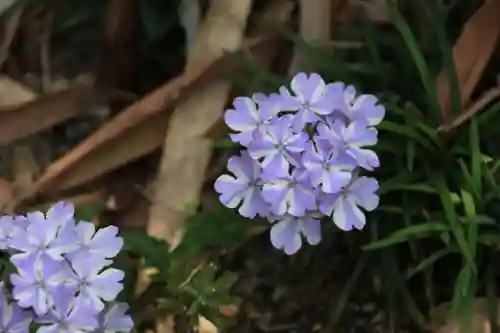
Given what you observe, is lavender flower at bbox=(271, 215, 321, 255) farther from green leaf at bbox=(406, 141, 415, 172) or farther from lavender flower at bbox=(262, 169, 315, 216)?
green leaf at bbox=(406, 141, 415, 172)

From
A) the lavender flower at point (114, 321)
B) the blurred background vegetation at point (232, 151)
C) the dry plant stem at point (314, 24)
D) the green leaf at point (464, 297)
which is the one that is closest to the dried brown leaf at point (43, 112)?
the blurred background vegetation at point (232, 151)

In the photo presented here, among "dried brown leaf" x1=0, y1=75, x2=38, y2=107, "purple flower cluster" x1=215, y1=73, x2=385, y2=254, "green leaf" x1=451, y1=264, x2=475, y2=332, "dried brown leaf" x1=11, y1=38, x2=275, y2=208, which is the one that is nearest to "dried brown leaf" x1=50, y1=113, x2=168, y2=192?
"dried brown leaf" x1=11, y1=38, x2=275, y2=208

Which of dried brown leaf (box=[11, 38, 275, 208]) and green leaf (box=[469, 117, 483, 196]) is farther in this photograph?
dried brown leaf (box=[11, 38, 275, 208])

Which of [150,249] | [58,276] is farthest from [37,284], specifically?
[150,249]

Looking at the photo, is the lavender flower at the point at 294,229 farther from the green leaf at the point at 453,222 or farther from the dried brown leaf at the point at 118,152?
the dried brown leaf at the point at 118,152

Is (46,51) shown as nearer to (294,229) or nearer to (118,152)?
(118,152)
